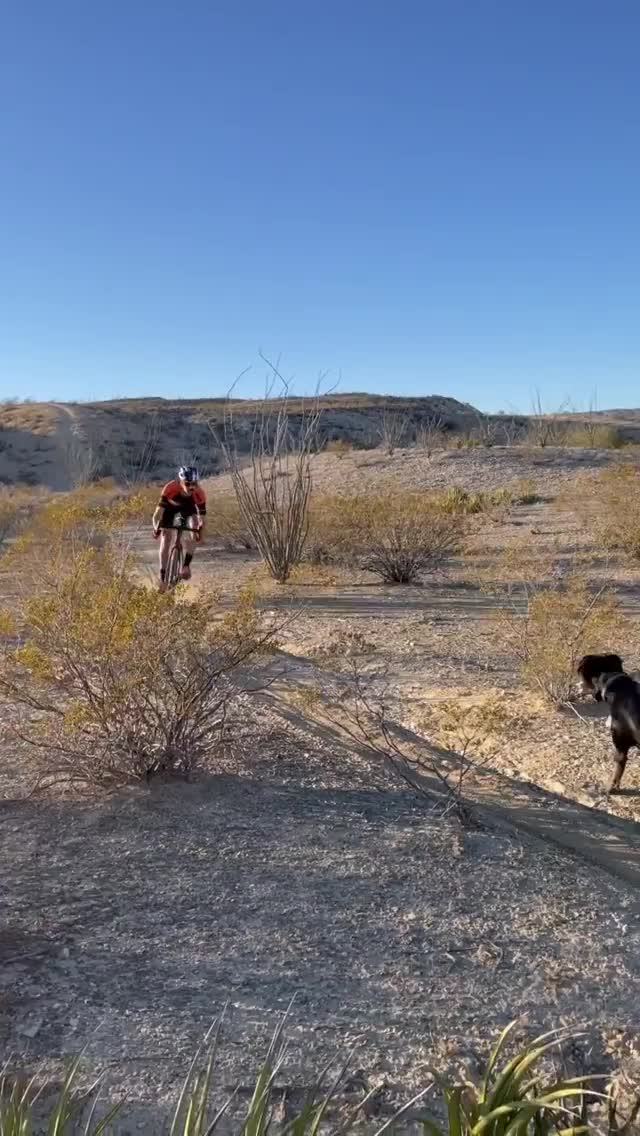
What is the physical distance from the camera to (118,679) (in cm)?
545

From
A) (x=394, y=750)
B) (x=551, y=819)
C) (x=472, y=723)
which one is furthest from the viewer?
(x=472, y=723)

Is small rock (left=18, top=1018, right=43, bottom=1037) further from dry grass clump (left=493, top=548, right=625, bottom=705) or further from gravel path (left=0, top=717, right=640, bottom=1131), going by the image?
dry grass clump (left=493, top=548, right=625, bottom=705)

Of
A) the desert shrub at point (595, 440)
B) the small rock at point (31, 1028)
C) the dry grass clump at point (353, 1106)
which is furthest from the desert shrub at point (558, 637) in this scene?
the desert shrub at point (595, 440)

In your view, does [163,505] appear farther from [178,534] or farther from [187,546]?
[187,546]

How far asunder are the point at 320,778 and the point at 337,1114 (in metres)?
2.85

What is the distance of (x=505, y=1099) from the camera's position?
2516 mm

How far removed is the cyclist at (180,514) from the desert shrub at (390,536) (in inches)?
142

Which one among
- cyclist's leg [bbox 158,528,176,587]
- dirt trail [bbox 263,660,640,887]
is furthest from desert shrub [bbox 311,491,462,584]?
dirt trail [bbox 263,660,640,887]

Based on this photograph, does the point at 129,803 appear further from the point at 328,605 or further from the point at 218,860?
the point at 328,605

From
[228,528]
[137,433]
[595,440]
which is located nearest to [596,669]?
[228,528]

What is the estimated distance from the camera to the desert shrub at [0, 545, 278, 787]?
17.7 ft

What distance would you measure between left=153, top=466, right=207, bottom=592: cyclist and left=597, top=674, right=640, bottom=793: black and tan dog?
20.1 feet

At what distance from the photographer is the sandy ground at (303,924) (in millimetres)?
3342

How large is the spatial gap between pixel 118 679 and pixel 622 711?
2.78m
